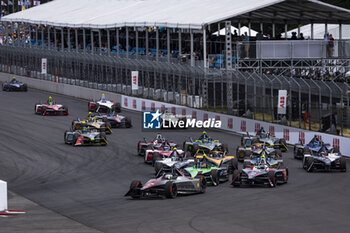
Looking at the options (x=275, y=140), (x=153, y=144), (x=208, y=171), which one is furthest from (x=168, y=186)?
(x=275, y=140)

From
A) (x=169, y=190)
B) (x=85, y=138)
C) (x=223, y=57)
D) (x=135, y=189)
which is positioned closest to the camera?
(x=169, y=190)

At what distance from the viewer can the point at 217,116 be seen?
47.2 meters

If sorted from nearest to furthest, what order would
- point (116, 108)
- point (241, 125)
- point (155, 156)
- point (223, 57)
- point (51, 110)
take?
point (155, 156) → point (241, 125) → point (51, 110) → point (116, 108) → point (223, 57)

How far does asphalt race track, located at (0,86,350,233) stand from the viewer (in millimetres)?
22375

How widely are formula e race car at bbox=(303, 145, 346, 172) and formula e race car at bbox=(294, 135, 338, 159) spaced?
55 centimetres

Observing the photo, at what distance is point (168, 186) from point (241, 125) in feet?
62.1

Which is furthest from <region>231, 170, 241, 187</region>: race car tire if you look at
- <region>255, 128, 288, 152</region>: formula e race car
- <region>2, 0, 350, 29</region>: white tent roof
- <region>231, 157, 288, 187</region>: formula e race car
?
<region>2, 0, 350, 29</region>: white tent roof

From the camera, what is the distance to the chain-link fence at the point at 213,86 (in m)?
38.4

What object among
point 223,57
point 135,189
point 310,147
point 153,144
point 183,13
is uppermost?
point 183,13

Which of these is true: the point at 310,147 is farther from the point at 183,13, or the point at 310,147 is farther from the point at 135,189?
the point at 183,13

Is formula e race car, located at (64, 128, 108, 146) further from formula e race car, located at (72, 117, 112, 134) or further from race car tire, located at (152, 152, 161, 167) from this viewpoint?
race car tire, located at (152, 152, 161, 167)

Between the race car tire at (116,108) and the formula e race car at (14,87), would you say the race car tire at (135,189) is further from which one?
the formula e race car at (14,87)

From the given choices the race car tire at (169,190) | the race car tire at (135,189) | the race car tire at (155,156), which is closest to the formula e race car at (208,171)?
the race car tire at (169,190)

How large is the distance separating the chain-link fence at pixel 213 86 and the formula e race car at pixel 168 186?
1151 cm
